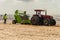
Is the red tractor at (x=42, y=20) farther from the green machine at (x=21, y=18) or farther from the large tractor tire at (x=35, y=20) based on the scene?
the green machine at (x=21, y=18)

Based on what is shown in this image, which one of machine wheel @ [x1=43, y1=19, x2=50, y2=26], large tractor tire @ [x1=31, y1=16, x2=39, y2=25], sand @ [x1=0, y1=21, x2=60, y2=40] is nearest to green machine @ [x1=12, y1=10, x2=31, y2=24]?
large tractor tire @ [x1=31, y1=16, x2=39, y2=25]

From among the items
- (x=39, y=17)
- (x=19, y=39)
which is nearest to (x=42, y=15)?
(x=39, y=17)

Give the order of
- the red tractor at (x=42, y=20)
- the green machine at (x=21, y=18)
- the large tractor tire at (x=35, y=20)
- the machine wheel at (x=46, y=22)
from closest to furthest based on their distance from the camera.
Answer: the machine wheel at (x=46, y=22)
the red tractor at (x=42, y=20)
the large tractor tire at (x=35, y=20)
the green machine at (x=21, y=18)

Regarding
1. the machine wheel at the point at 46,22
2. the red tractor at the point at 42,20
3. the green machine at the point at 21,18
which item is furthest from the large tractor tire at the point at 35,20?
the green machine at the point at 21,18

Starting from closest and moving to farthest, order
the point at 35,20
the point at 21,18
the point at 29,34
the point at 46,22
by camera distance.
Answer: the point at 29,34 < the point at 46,22 < the point at 35,20 < the point at 21,18

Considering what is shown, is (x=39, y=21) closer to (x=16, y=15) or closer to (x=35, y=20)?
(x=35, y=20)

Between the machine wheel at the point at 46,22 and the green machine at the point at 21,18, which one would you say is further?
the green machine at the point at 21,18

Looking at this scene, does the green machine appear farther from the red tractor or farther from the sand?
the sand

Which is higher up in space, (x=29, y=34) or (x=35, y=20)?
(x=35, y=20)

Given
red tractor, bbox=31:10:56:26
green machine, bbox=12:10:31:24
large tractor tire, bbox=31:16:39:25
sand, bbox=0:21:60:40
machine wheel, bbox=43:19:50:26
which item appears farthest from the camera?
green machine, bbox=12:10:31:24

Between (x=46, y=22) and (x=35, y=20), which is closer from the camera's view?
(x=46, y=22)

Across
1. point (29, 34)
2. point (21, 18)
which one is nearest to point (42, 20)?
point (21, 18)

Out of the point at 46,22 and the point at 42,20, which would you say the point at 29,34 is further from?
the point at 42,20

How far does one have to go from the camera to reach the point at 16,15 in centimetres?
2320
